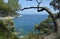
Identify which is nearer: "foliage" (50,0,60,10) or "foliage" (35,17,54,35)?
"foliage" (50,0,60,10)

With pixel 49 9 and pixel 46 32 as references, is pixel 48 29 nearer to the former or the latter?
pixel 46 32

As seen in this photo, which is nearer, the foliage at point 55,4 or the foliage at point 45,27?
the foliage at point 55,4

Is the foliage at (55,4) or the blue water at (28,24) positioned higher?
the foliage at (55,4)

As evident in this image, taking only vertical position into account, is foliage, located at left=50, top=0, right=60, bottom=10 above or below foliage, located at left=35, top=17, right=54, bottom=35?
above

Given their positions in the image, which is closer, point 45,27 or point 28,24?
point 45,27

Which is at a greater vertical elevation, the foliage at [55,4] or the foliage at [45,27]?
the foliage at [55,4]

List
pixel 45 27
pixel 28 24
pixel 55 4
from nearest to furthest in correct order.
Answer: pixel 55 4, pixel 45 27, pixel 28 24

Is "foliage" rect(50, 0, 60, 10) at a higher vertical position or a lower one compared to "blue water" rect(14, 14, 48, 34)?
higher

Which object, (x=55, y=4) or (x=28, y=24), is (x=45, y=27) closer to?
(x=55, y=4)

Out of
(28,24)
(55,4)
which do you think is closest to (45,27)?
(55,4)

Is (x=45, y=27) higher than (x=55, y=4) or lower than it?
lower

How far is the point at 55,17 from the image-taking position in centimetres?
721

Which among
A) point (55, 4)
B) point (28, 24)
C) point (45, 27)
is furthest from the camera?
point (28, 24)

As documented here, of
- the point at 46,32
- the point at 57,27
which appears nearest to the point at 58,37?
the point at 57,27
